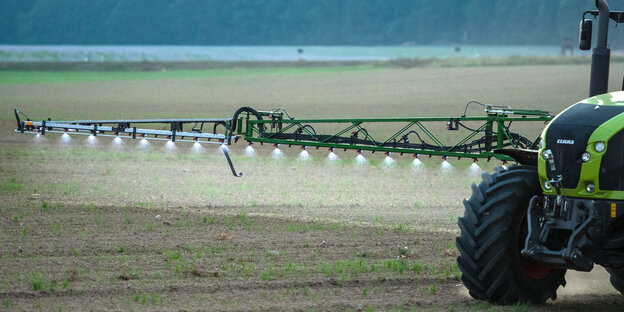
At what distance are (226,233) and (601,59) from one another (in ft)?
17.4

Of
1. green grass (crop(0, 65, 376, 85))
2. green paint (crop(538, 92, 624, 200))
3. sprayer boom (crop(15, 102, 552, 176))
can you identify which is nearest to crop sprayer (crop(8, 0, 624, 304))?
green paint (crop(538, 92, 624, 200))

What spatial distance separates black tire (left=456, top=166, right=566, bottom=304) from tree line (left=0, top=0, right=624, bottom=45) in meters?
92.9

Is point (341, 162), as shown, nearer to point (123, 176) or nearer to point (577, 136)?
point (123, 176)

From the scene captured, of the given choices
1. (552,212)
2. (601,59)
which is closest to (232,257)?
(552,212)

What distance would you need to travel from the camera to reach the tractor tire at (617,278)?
28.2 feet

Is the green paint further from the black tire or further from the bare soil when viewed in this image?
the bare soil

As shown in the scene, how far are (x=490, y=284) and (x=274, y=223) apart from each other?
17.6ft

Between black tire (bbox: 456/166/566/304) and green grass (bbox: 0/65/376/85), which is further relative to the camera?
green grass (bbox: 0/65/376/85)

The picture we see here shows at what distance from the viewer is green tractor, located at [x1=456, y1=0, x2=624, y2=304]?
7.21m

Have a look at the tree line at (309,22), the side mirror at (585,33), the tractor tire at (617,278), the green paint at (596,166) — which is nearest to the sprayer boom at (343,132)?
the side mirror at (585,33)

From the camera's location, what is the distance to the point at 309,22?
124125mm

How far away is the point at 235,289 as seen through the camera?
8609 mm

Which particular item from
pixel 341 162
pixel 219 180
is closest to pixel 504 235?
pixel 219 180

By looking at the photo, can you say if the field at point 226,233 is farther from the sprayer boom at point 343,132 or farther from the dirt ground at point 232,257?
the sprayer boom at point 343,132
